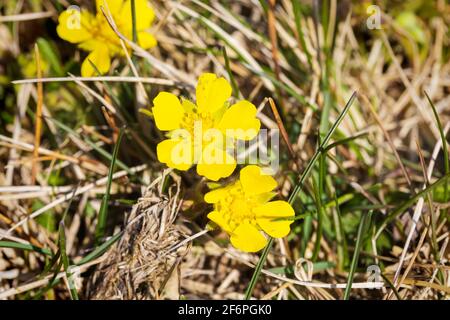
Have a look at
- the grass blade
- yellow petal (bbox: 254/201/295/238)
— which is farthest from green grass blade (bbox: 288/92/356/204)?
the grass blade

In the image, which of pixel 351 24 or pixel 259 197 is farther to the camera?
pixel 351 24

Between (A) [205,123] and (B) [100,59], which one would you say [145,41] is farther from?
(A) [205,123]

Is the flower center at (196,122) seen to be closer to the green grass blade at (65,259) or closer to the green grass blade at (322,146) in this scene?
the green grass blade at (322,146)

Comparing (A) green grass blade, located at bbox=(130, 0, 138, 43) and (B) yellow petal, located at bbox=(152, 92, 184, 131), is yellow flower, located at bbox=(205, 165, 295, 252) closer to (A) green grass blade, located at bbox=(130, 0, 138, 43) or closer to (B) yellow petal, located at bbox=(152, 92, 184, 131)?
(B) yellow petal, located at bbox=(152, 92, 184, 131)

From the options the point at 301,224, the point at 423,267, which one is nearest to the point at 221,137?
the point at 301,224
